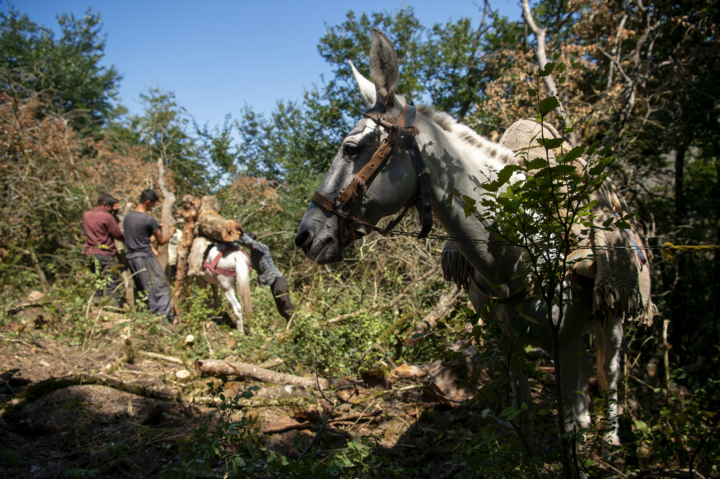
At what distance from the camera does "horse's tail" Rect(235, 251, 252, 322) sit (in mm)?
6484

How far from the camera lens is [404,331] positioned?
16.4ft

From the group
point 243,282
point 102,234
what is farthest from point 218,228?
point 102,234

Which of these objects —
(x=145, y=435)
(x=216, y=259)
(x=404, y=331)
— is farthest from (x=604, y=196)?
(x=216, y=259)

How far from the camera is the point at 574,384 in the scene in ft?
7.45

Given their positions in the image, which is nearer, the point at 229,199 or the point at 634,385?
the point at 634,385

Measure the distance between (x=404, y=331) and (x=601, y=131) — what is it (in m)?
3.60

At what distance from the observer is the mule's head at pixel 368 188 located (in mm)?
1940

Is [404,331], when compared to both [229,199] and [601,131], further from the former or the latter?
[229,199]

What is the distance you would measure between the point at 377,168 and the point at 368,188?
0.35 ft

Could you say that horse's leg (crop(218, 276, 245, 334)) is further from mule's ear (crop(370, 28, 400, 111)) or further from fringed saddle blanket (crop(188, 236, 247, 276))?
mule's ear (crop(370, 28, 400, 111))

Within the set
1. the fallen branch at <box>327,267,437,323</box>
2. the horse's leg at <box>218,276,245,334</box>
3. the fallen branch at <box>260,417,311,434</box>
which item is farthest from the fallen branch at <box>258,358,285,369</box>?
the horse's leg at <box>218,276,245,334</box>

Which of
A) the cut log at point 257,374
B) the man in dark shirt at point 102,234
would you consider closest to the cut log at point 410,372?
the cut log at point 257,374

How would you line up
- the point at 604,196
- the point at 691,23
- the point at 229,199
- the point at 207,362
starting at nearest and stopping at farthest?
the point at 604,196
the point at 207,362
the point at 691,23
the point at 229,199

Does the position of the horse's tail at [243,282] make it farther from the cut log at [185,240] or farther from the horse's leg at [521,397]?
the horse's leg at [521,397]
